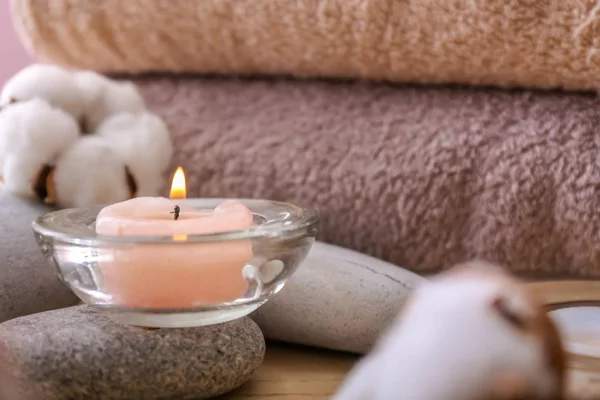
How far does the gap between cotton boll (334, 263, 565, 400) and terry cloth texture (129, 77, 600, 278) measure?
27cm

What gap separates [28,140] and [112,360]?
170 millimetres

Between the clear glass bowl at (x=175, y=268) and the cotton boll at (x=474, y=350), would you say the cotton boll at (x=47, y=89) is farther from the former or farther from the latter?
the cotton boll at (x=474, y=350)

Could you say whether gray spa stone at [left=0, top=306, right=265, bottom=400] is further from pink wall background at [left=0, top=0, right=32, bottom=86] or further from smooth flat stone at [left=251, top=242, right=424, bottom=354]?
pink wall background at [left=0, top=0, right=32, bottom=86]

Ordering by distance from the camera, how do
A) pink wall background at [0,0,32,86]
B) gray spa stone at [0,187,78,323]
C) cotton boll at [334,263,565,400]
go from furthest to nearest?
pink wall background at [0,0,32,86], gray spa stone at [0,187,78,323], cotton boll at [334,263,565,400]

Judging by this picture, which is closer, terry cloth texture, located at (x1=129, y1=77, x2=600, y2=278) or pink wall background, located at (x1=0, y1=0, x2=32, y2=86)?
terry cloth texture, located at (x1=129, y1=77, x2=600, y2=278)

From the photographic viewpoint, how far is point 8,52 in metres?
0.91

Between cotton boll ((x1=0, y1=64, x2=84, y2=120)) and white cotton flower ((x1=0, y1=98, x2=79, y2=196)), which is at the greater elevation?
cotton boll ((x1=0, y1=64, x2=84, y2=120))

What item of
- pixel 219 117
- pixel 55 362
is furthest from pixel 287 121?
pixel 55 362

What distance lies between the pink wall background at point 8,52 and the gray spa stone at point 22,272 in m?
0.49

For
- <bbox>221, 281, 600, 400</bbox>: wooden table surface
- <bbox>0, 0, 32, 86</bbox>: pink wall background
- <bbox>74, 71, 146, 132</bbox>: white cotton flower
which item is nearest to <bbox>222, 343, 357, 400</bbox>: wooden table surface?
<bbox>221, 281, 600, 400</bbox>: wooden table surface

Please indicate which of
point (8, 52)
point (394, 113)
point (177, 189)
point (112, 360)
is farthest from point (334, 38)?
point (8, 52)

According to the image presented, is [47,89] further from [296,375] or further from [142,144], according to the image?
[296,375]

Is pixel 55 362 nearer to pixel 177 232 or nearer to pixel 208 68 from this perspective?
pixel 177 232

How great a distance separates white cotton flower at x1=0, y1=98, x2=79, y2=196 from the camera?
18.0 inches
